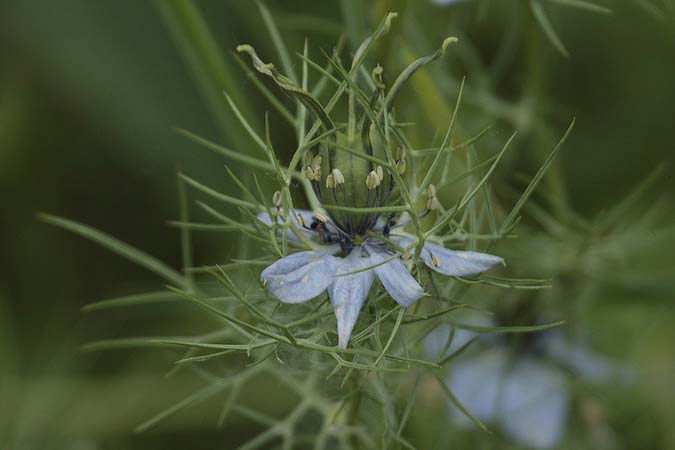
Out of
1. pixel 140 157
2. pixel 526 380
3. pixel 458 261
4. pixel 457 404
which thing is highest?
pixel 458 261

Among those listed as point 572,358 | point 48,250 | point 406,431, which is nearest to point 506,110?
point 572,358

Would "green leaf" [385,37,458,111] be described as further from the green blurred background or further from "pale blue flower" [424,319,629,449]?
the green blurred background

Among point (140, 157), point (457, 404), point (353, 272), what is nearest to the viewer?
point (353, 272)

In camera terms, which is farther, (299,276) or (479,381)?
(479,381)

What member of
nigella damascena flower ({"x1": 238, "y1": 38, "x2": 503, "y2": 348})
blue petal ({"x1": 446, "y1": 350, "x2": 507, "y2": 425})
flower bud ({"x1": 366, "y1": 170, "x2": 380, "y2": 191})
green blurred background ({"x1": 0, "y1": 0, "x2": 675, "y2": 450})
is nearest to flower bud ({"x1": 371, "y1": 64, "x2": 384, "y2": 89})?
nigella damascena flower ({"x1": 238, "y1": 38, "x2": 503, "y2": 348})

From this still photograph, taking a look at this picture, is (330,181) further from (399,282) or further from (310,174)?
(399,282)

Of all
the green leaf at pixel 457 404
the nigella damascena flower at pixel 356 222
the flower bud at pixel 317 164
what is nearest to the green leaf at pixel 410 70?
the nigella damascena flower at pixel 356 222

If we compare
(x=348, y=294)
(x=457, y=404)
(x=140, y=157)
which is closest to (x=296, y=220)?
(x=348, y=294)
